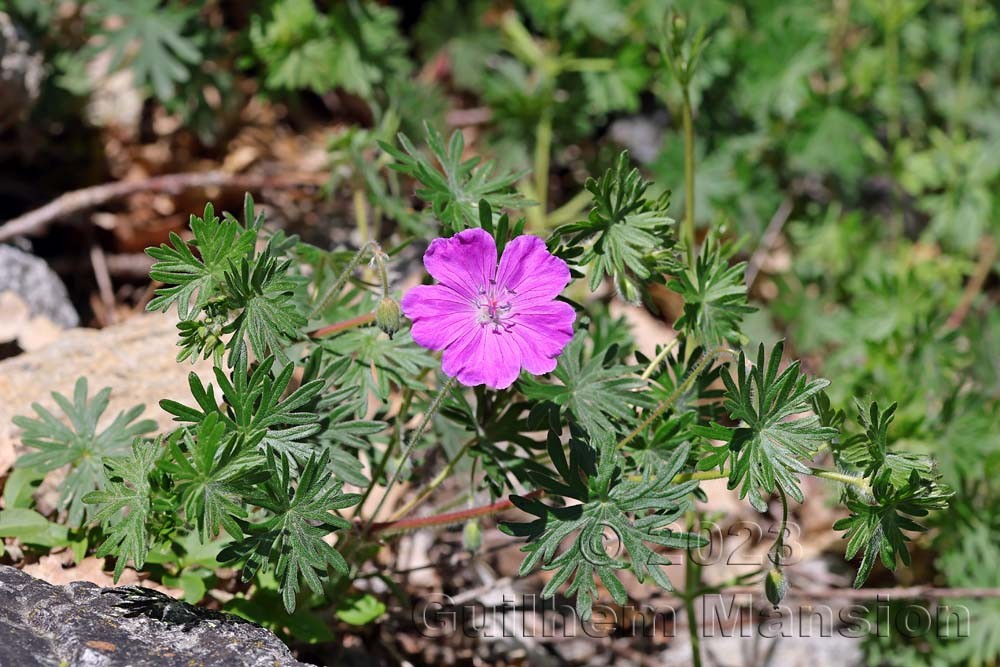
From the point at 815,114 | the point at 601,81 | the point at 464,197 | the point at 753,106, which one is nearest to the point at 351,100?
the point at 601,81

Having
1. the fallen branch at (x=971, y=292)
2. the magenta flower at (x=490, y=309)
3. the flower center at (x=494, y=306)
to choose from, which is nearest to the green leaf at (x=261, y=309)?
the magenta flower at (x=490, y=309)

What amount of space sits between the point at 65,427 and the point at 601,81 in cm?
264

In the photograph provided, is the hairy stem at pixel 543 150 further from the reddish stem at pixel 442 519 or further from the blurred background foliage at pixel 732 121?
the reddish stem at pixel 442 519

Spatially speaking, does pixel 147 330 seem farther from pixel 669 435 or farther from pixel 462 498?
pixel 669 435

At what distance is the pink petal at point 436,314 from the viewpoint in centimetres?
195

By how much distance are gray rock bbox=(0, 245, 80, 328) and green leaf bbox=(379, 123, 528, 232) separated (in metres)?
1.62

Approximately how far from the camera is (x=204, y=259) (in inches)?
79.4

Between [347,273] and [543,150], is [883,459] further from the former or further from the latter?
[543,150]

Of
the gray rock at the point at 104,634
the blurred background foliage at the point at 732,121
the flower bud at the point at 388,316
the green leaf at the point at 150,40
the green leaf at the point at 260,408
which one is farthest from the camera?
the green leaf at the point at 150,40

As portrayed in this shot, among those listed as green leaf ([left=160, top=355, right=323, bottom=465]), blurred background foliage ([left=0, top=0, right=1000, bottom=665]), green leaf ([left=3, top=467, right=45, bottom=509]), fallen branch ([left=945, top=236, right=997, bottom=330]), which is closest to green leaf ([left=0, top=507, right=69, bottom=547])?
green leaf ([left=3, top=467, right=45, bottom=509])

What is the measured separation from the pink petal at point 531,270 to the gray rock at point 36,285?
189 centimetres

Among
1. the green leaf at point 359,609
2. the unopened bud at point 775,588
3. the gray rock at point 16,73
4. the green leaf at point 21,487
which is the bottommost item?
the green leaf at point 359,609

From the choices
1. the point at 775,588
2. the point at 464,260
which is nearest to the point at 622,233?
the point at 464,260

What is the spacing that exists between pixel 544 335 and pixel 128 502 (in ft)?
3.14
